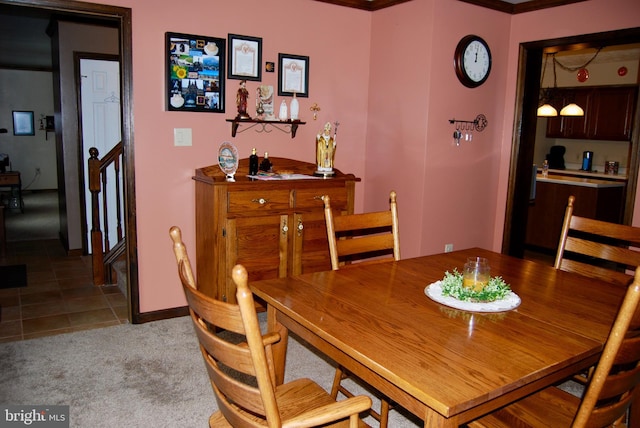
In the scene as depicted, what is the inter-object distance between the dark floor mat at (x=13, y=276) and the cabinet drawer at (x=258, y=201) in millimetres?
2276

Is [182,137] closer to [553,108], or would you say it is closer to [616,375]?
[616,375]

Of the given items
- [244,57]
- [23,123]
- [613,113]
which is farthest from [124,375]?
[23,123]

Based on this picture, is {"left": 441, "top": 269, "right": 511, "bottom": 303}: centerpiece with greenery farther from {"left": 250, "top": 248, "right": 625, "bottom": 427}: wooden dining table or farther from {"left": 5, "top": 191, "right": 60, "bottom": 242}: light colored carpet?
{"left": 5, "top": 191, "right": 60, "bottom": 242}: light colored carpet

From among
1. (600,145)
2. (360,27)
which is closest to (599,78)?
(600,145)

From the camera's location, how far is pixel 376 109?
426 centimetres

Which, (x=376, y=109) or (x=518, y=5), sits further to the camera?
(x=376, y=109)

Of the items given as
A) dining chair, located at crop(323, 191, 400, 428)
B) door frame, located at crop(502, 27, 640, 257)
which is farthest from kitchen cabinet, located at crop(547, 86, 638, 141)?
dining chair, located at crop(323, 191, 400, 428)

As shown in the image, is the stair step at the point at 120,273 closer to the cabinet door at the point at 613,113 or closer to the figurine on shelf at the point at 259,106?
the figurine on shelf at the point at 259,106

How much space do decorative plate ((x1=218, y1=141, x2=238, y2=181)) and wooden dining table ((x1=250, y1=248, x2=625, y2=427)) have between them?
5.03 ft

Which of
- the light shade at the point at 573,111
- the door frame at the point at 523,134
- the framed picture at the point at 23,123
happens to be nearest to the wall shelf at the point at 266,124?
the door frame at the point at 523,134

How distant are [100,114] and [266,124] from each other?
7.41 ft

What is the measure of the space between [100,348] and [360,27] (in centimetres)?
303

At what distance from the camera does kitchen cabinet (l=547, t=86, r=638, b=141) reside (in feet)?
24.2

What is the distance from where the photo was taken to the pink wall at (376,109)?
3.48m
